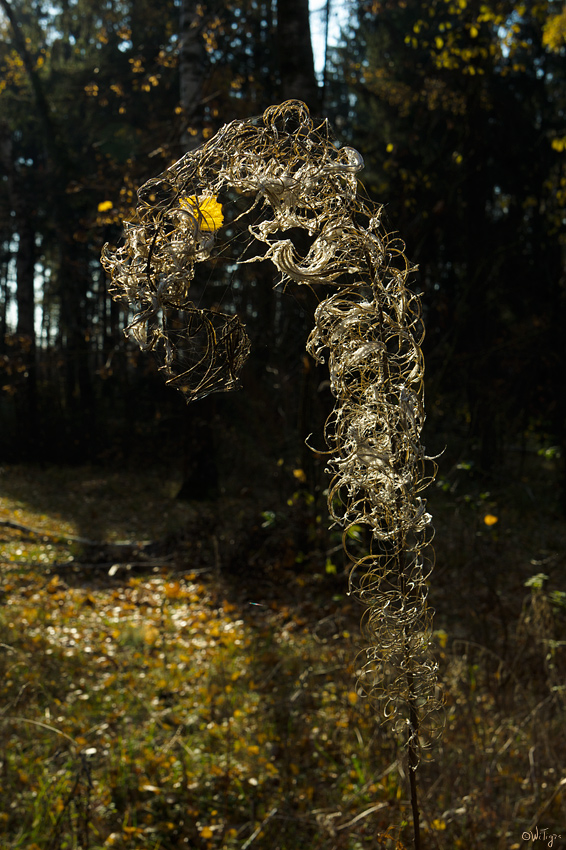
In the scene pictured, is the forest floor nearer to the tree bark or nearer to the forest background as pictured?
the forest background

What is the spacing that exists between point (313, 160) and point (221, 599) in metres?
5.61

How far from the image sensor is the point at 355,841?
8.77ft

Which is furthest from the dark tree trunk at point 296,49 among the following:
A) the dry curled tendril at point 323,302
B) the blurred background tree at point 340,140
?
the dry curled tendril at point 323,302

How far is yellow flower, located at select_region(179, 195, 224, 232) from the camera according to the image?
100 cm

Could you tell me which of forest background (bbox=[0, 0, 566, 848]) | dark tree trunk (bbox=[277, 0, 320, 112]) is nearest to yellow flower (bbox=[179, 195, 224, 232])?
forest background (bbox=[0, 0, 566, 848])

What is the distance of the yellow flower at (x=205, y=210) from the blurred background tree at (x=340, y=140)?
3.75 m

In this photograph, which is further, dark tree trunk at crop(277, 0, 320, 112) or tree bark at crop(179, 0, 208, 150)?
tree bark at crop(179, 0, 208, 150)

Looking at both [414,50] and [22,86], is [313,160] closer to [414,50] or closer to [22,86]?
[414,50]

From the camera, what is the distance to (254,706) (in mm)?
3793

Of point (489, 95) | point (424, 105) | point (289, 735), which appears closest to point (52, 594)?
point (289, 735)

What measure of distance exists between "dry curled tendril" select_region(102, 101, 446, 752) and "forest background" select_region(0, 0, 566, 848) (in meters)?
0.19

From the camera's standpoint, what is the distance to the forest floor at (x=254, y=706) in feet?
8.82

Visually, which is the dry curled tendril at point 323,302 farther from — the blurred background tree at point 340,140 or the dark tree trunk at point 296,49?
the dark tree trunk at point 296,49

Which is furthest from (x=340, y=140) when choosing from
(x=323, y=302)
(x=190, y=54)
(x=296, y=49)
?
(x=323, y=302)
